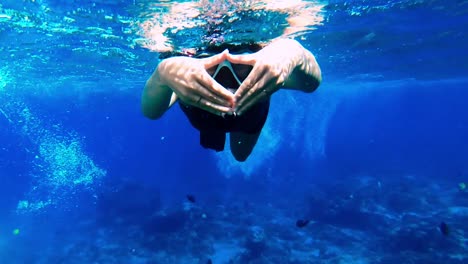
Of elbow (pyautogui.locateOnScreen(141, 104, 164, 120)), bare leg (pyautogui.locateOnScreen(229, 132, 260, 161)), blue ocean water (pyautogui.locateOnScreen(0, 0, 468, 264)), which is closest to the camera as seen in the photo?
elbow (pyautogui.locateOnScreen(141, 104, 164, 120))

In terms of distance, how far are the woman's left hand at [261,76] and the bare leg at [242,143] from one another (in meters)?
2.25

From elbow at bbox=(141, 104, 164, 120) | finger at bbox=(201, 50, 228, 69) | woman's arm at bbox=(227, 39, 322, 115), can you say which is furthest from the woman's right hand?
elbow at bbox=(141, 104, 164, 120)

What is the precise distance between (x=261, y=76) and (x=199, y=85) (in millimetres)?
483

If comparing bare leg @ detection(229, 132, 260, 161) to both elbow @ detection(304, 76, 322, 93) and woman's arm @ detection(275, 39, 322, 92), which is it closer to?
elbow @ detection(304, 76, 322, 93)

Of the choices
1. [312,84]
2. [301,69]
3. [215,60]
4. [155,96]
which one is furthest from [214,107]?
[312,84]

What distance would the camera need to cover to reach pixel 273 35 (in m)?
14.4

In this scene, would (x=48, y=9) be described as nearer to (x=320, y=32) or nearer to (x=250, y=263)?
(x=320, y=32)

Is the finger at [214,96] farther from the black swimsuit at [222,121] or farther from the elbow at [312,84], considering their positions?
the elbow at [312,84]

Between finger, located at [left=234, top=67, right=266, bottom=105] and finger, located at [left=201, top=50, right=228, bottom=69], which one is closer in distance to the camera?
finger, located at [left=234, top=67, right=266, bottom=105]

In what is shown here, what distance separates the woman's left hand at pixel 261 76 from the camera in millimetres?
2385

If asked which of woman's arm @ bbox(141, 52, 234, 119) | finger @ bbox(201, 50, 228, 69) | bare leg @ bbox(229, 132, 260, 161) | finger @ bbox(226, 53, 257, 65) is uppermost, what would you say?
bare leg @ bbox(229, 132, 260, 161)

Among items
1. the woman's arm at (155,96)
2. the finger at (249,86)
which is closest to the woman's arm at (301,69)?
the finger at (249,86)

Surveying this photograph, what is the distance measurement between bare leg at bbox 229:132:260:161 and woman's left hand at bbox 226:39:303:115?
2.25 metres

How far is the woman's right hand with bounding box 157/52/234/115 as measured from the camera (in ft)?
7.84
